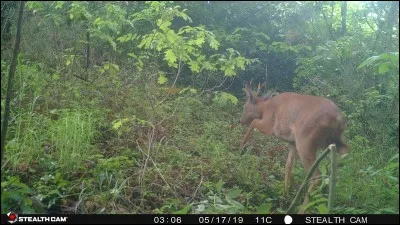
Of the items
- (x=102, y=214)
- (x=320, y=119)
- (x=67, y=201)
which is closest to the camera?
(x=102, y=214)

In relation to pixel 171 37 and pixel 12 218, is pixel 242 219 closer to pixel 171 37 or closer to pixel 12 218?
pixel 12 218

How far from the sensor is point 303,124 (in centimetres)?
517

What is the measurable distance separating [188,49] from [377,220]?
10.8 feet

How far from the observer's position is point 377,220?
146 inches

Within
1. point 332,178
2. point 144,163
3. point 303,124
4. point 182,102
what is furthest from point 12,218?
A: point 182,102

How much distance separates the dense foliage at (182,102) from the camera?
4645mm

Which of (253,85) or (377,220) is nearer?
(377,220)

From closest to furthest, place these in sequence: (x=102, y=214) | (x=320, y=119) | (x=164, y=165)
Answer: (x=102, y=214)
(x=320, y=119)
(x=164, y=165)

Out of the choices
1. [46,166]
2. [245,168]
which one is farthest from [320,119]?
[46,166]

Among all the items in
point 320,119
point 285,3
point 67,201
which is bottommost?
point 67,201

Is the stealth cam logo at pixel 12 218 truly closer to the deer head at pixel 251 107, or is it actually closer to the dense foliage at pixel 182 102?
the dense foliage at pixel 182 102

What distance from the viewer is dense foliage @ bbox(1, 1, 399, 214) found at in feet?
15.2

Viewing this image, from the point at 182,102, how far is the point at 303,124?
247cm

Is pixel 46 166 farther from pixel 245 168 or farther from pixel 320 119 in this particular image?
pixel 320 119
